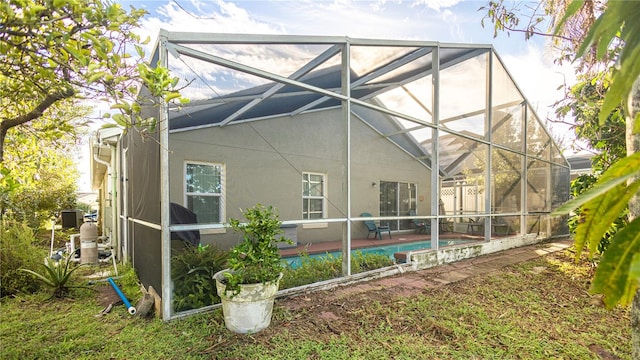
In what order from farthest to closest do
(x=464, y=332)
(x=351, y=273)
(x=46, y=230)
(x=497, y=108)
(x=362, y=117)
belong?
(x=46, y=230)
(x=362, y=117)
(x=497, y=108)
(x=351, y=273)
(x=464, y=332)

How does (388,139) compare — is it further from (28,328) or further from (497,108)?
(28,328)

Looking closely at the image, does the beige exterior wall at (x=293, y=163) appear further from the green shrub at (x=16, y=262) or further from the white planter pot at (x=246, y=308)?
the green shrub at (x=16, y=262)

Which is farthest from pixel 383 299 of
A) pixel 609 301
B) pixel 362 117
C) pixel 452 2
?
pixel 362 117

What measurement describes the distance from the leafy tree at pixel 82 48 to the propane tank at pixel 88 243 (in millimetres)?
3979

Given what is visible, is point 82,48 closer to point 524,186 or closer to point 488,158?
point 488,158

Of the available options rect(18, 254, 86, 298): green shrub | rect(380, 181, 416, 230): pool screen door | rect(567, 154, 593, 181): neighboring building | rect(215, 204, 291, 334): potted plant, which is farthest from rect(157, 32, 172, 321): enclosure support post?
rect(567, 154, 593, 181): neighboring building

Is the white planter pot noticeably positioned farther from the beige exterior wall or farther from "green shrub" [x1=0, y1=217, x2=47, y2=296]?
"green shrub" [x1=0, y1=217, x2=47, y2=296]

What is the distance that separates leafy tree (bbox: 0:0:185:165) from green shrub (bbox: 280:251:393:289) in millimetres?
2840

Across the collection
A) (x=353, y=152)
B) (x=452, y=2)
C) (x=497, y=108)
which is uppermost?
(x=452, y=2)

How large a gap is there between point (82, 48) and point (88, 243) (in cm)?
506

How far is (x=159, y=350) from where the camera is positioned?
102 inches

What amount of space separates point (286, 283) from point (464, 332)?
2108 mm

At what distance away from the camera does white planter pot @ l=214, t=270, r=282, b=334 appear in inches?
114

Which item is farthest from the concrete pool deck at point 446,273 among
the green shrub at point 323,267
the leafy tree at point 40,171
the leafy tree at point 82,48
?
the leafy tree at point 40,171
